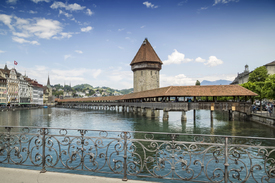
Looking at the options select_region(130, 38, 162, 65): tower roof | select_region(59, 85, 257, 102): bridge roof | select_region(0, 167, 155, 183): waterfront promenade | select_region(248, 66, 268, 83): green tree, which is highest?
select_region(130, 38, 162, 65): tower roof

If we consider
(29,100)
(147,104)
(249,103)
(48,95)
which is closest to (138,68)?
(147,104)

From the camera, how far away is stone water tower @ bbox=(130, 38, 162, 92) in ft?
175

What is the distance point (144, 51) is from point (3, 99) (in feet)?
164

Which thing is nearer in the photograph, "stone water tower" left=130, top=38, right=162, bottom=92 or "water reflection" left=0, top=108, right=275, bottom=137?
"water reflection" left=0, top=108, right=275, bottom=137

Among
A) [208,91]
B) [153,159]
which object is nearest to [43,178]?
[153,159]

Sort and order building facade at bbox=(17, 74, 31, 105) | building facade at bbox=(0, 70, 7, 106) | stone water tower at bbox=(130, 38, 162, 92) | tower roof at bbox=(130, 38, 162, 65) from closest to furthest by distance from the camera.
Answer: stone water tower at bbox=(130, 38, 162, 92) < tower roof at bbox=(130, 38, 162, 65) < building facade at bbox=(0, 70, 7, 106) < building facade at bbox=(17, 74, 31, 105)

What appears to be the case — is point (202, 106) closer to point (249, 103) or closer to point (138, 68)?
point (249, 103)

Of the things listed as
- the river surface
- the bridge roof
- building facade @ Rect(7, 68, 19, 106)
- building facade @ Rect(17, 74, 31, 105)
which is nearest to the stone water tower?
the river surface

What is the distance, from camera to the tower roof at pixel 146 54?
53.8 metres

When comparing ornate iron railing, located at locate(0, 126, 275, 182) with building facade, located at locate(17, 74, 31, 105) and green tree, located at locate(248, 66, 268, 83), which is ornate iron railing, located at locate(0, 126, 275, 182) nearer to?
green tree, located at locate(248, 66, 268, 83)

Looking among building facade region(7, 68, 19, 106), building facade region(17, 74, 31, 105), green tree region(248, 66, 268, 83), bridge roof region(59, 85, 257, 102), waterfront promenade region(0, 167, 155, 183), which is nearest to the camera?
waterfront promenade region(0, 167, 155, 183)

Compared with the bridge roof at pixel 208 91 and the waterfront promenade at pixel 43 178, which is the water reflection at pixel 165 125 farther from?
the waterfront promenade at pixel 43 178

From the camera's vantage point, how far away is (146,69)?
2111 inches

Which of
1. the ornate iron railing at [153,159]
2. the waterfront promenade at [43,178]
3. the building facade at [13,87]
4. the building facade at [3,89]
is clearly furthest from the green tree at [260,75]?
the building facade at [13,87]
